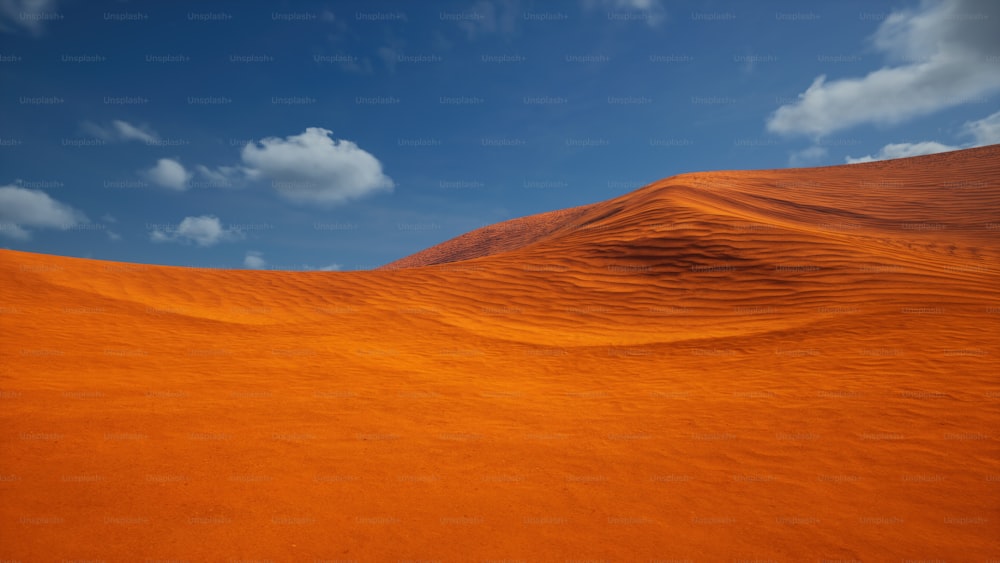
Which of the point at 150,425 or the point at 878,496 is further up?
the point at 150,425

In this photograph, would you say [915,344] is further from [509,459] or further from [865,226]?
[865,226]

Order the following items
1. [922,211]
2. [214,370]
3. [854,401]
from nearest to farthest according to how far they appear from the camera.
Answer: [854,401] < [214,370] < [922,211]

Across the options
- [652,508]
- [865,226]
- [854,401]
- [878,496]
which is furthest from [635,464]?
[865,226]

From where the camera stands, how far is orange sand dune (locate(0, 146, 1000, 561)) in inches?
121

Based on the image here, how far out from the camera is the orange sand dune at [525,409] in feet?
10.1

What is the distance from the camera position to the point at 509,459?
13.7 feet

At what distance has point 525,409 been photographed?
558cm

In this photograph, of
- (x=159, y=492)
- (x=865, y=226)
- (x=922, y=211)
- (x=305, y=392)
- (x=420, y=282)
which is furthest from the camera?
(x=922, y=211)

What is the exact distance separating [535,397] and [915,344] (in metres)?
6.06

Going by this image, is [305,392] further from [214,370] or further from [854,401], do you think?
[854,401]

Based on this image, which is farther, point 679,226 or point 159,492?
point 679,226

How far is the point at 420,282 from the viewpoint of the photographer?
13219 millimetres

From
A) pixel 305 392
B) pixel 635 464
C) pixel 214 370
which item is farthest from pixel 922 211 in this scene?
pixel 214 370

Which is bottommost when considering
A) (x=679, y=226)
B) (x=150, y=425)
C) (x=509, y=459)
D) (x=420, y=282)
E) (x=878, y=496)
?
(x=878, y=496)
